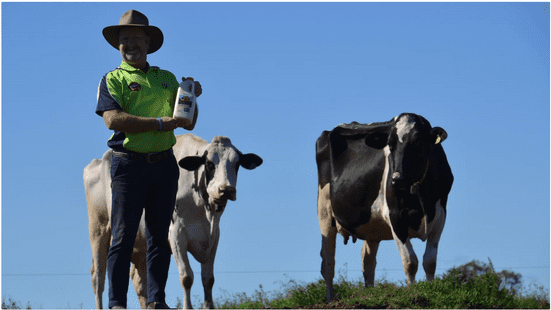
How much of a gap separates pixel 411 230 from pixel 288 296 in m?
2.60

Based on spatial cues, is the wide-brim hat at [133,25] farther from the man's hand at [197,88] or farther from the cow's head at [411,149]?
the cow's head at [411,149]

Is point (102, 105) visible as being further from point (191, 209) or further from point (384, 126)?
point (384, 126)

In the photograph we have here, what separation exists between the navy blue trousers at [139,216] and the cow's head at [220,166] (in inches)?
95.0

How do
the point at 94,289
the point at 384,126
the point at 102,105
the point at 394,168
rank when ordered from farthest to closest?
1. the point at 94,289
2. the point at 384,126
3. the point at 394,168
4. the point at 102,105

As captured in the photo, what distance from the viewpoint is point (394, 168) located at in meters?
10.4

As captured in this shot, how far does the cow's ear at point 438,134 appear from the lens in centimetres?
1048

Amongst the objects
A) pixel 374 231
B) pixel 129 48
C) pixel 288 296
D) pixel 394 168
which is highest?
pixel 129 48

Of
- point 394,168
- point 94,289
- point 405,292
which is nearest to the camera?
point 405,292

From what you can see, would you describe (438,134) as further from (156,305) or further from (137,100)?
(156,305)

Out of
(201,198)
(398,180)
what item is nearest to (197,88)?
(201,198)

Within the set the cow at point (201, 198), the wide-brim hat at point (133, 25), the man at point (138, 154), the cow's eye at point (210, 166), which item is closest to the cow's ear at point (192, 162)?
the cow at point (201, 198)

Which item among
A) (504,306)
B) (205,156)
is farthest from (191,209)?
(504,306)

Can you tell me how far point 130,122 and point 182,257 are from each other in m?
3.57

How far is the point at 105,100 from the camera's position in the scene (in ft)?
24.2
